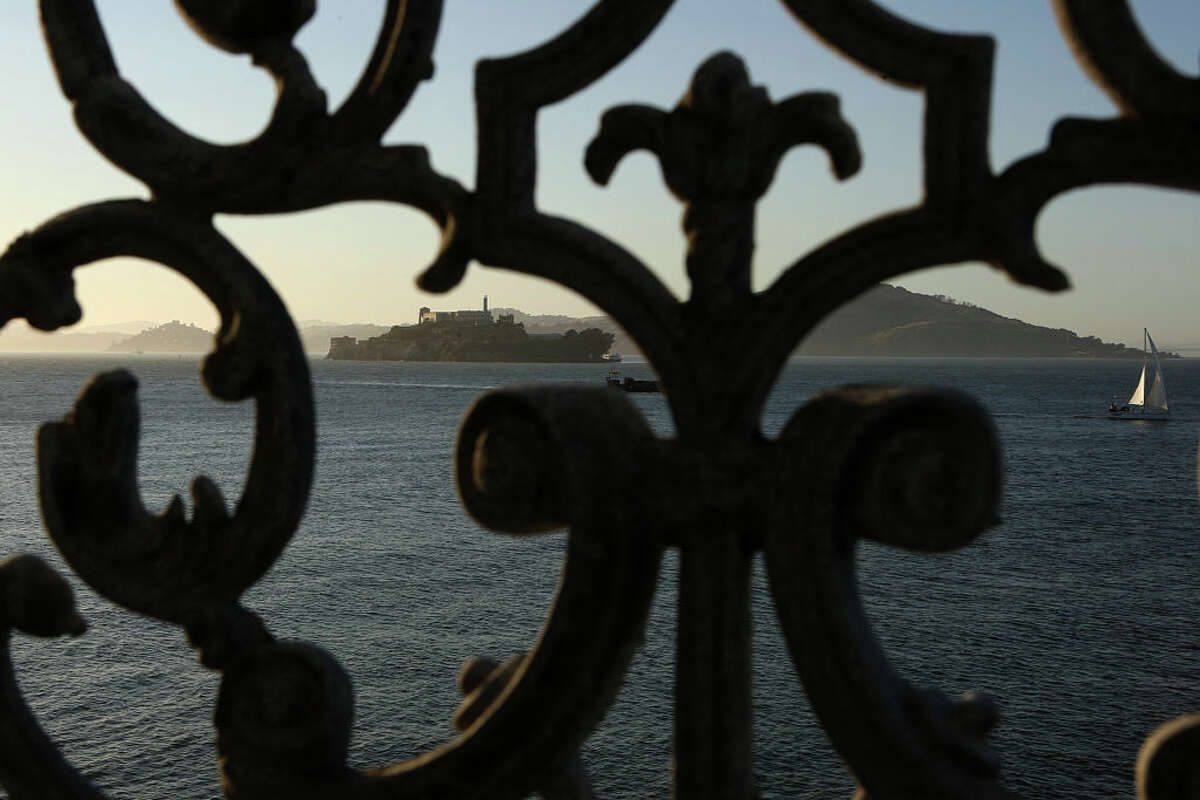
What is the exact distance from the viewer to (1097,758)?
36625 mm


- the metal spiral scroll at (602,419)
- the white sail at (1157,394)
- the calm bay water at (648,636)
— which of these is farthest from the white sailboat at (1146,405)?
the metal spiral scroll at (602,419)

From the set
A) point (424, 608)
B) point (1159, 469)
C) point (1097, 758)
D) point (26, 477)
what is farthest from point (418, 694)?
point (1159, 469)

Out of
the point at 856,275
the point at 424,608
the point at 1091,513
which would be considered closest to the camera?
the point at 856,275

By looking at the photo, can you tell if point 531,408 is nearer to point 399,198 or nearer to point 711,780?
point 399,198

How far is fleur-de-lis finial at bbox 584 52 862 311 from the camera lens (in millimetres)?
1527

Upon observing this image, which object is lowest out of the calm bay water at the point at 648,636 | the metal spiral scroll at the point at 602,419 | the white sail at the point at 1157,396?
the calm bay water at the point at 648,636

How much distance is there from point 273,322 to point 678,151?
687mm

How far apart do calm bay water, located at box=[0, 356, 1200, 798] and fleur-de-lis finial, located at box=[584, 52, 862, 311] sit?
23.2 meters

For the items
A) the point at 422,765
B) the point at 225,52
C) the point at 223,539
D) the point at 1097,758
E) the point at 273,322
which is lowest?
the point at 1097,758

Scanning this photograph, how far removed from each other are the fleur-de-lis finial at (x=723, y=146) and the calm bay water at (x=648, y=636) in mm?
23234

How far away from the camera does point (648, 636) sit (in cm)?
4644

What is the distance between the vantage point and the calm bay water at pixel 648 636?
37219mm

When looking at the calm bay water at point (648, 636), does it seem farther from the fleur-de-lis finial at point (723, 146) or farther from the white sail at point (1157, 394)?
the white sail at point (1157, 394)

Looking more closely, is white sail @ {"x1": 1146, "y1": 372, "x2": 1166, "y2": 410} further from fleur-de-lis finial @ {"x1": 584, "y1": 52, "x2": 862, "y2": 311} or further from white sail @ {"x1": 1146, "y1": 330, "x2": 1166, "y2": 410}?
fleur-de-lis finial @ {"x1": 584, "y1": 52, "x2": 862, "y2": 311}
